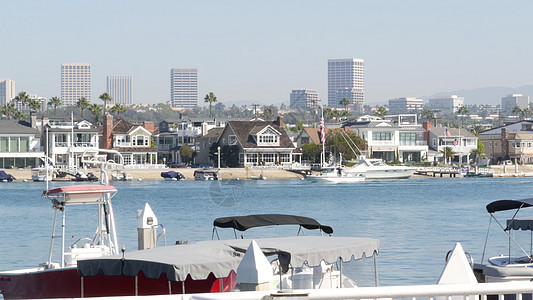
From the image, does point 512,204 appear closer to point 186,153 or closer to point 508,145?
point 186,153

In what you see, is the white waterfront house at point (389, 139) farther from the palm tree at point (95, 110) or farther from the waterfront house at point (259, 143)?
the palm tree at point (95, 110)

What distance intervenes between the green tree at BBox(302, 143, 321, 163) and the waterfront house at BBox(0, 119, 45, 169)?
37227 mm

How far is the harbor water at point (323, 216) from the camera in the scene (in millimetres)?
33469

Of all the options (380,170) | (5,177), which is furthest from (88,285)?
(380,170)

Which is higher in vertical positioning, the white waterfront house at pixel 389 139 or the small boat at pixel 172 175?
the white waterfront house at pixel 389 139

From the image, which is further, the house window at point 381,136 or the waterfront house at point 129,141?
the house window at point 381,136

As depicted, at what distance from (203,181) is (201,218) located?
193ft

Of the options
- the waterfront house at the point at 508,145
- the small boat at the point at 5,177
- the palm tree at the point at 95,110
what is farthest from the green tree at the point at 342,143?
the palm tree at the point at 95,110

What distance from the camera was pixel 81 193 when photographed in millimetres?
17828

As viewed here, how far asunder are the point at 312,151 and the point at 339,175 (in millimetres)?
16247

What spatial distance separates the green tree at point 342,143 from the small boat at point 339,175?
11.5m

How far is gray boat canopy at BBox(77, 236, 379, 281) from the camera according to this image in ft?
37.8

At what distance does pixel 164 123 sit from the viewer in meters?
155

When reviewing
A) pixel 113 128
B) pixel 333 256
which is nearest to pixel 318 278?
pixel 333 256
